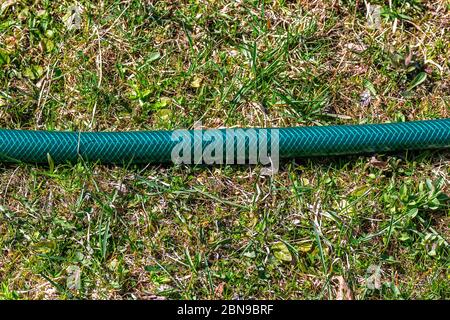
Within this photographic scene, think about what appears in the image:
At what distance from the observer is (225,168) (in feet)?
10.6

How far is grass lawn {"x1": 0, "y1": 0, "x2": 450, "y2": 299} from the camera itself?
305cm

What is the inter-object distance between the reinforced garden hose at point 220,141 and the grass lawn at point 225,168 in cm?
6

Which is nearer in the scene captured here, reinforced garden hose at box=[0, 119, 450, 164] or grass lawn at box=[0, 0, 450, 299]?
grass lawn at box=[0, 0, 450, 299]

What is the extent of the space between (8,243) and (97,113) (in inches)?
25.2

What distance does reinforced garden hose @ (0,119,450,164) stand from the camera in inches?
125

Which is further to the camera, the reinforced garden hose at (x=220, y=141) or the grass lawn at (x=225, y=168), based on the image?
the reinforced garden hose at (x=220, y=141)

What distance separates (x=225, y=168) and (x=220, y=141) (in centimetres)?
11

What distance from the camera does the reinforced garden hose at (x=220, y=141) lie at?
10.4 ft

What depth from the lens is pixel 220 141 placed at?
3.22m

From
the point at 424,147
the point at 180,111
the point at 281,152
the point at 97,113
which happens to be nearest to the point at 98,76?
the point at 97,113

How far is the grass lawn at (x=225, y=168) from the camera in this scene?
3047 millimetres

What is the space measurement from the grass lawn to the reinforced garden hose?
0.20 ft

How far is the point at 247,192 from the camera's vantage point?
3207mm
